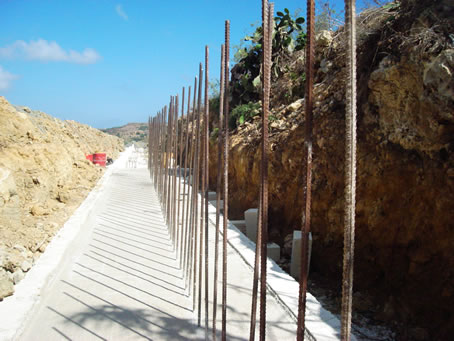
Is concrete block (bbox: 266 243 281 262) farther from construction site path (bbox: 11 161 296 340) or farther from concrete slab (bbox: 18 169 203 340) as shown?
concrete slab (bbox: 18 169 203 340)

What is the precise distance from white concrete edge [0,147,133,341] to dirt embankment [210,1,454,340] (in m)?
3.33

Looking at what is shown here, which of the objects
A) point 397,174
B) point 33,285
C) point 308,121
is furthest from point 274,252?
point 308,121

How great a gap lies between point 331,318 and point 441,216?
1814mm

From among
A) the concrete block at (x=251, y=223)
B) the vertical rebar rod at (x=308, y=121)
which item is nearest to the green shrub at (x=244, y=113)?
the concrete block at (x=251, y=223)

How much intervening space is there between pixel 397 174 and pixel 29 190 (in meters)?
6.29

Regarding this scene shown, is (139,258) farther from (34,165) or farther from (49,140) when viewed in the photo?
(49,140)

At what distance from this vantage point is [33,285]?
364 centimetres

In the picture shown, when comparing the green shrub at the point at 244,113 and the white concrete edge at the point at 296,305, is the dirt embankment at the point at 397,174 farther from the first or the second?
the green shrub at the point at 244,113

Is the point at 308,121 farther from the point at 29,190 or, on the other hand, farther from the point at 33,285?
the point at 29,190

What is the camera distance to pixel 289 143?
21.1 ft

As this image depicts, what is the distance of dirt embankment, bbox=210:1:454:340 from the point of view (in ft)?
12.4

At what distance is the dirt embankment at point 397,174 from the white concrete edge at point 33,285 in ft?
10.9

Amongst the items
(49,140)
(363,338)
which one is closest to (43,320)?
(363,338)

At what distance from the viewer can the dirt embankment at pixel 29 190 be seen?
176 inches
